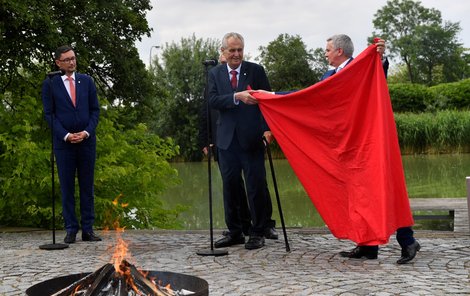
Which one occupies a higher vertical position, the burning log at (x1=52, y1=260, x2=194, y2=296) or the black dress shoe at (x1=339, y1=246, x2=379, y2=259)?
the burning log at (x1=52, y1=260, x2=194, y2=296)

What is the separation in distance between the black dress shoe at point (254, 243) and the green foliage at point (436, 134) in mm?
24908

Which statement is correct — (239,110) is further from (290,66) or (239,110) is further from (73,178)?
(290,66)

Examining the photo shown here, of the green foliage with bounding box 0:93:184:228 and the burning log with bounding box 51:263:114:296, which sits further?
the green foliage with bounding box 0:93:184:228

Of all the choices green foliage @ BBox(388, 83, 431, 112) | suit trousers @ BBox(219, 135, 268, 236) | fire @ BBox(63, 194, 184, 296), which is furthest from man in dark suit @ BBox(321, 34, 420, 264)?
green foliage @ BBox(388, 83, 431, 112)

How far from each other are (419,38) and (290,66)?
1432 inches

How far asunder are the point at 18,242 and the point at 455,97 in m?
44.3

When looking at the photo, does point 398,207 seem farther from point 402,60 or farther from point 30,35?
point 402,60

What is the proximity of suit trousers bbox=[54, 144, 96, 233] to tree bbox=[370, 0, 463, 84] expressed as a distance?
275 ft

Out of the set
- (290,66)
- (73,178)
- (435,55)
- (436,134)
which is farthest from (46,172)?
(435,55)

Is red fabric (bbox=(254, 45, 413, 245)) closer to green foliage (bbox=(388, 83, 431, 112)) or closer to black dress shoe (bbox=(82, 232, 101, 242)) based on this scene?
black dress shoe (bbox=(82, 232, 101, 242))

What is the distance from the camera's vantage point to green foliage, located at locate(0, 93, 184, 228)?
11531 mm

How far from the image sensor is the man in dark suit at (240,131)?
8.51 metres

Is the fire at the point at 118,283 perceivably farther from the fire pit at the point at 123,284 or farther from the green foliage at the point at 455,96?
the green foliage at the point at 455,96

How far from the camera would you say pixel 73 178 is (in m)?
9.68
